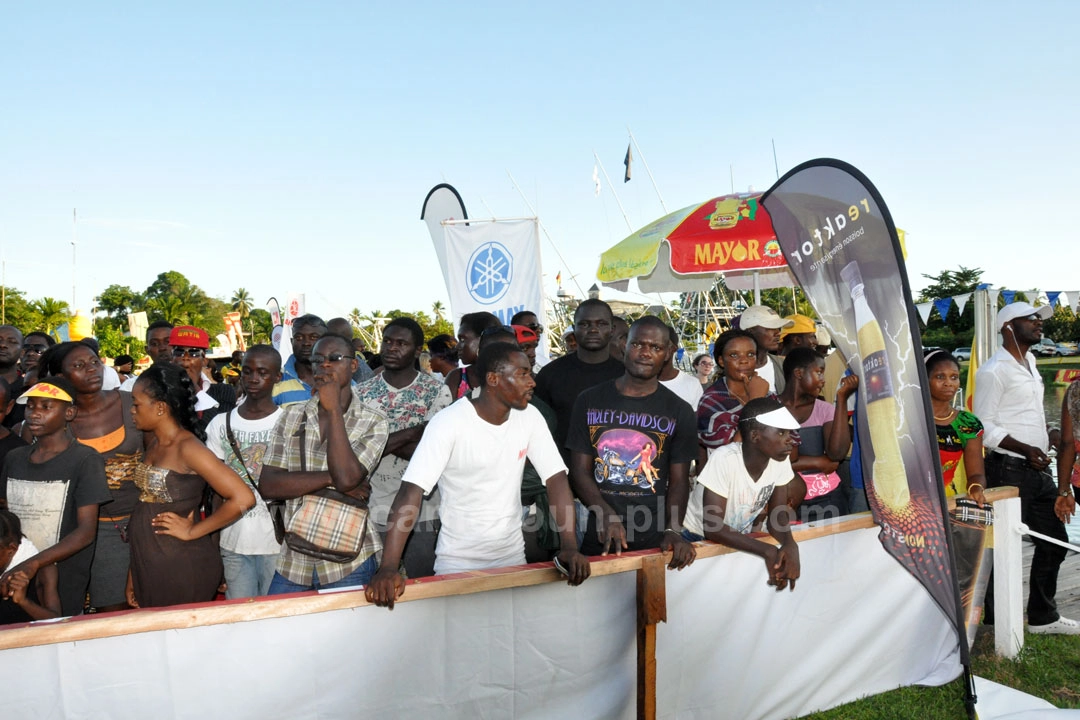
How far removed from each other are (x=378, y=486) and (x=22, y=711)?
193 cm

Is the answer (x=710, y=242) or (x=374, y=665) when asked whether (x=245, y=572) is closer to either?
(x=374, y=665)

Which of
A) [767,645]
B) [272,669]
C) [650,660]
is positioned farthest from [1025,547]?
[272,669]

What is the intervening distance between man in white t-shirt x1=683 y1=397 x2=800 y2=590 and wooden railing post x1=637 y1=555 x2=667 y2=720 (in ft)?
1.38

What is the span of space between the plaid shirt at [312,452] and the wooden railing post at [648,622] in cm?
115

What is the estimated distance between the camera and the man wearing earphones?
15.5 ft

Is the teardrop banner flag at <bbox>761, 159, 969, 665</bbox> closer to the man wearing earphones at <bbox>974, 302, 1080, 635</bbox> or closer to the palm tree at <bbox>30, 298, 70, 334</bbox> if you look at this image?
the man wearing earphones at <bbox>974, 302, 1080, 635</bbox>

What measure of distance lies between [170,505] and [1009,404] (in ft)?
16.4

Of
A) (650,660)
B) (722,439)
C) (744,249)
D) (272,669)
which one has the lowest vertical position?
(650,660)

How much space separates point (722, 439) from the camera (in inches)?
157

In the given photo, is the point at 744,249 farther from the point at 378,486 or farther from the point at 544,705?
the point at 544,705

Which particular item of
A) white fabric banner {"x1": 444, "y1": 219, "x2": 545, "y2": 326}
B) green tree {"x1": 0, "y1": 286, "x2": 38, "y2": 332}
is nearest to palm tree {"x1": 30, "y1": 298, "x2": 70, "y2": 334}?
green tree {"x1": 0, "y1": 286, "x2": 38, "y2": 332}

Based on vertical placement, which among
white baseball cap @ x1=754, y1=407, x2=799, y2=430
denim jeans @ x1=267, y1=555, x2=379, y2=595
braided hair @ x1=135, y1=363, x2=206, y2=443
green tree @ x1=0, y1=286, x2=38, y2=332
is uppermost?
green tree @ x1=0, y1=286, x2=38, y2=332

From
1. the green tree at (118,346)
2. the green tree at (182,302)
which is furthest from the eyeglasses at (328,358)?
the green tree at (182,302)

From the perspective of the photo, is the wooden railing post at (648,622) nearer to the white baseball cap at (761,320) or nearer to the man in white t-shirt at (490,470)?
the man in white t-shirt at (490,470)
